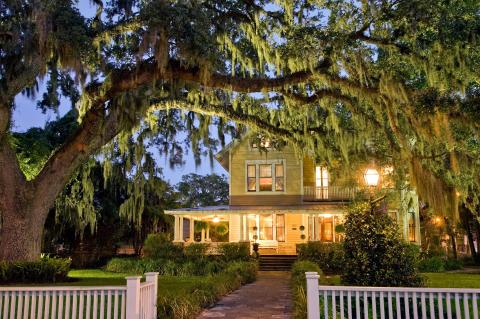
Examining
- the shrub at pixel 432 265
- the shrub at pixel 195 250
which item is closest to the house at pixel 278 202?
the shrub at pixel 195 250

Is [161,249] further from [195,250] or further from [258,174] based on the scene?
[258,174]

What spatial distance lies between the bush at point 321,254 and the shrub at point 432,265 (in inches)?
151

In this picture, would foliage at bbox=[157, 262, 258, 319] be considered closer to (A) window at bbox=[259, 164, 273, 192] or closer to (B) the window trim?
(B) the window trim

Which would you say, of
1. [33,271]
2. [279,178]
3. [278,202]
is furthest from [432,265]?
[33,271]

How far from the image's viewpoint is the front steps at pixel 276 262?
72.6 ft

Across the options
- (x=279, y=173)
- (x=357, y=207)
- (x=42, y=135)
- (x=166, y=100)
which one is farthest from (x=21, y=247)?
(x=279, y=173)

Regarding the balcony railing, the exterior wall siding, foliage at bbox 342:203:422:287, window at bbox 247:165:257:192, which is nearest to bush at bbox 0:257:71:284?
foliage at bbox 342:203:422:287

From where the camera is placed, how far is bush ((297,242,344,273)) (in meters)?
20.3

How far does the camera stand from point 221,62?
32.3 feet

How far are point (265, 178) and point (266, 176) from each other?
118 millimetres

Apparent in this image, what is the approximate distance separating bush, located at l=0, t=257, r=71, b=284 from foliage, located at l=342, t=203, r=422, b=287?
658 cm

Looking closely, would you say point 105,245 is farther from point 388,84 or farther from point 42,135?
point 388,84

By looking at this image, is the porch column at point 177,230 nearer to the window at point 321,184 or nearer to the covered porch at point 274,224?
the covered porch at point 274,224

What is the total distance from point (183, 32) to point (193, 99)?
12.3ft
